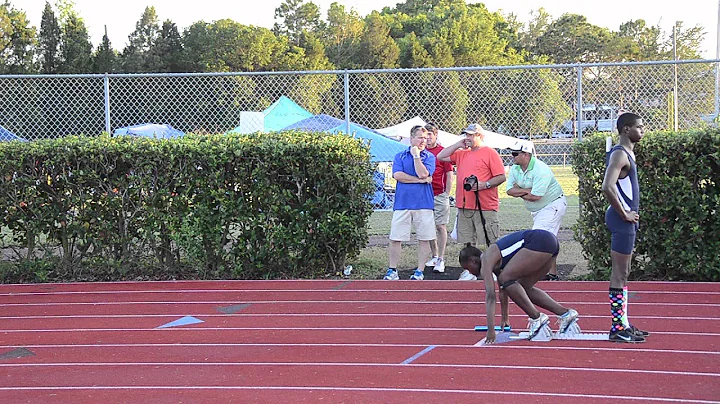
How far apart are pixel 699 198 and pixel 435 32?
5737cm

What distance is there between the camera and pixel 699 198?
363 inches

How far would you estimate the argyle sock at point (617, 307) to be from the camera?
661 centimetres

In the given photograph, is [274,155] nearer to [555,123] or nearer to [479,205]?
[479,205]

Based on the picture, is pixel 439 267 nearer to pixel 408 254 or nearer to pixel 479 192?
pixel 479 192

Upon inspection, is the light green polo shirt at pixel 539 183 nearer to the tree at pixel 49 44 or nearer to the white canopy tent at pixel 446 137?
the white canopy tent at pixel 446 137

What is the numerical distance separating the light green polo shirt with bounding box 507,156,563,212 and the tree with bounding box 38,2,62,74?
143 feet

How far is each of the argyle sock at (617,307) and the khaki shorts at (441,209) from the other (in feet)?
13.6

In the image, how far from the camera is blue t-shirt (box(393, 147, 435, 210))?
10.1 m

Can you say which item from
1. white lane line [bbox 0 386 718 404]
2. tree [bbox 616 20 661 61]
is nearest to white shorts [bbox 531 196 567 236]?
white lane line [bbox 0 386 718 404]

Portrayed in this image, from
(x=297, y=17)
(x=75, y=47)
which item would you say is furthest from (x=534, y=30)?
(x=75, y=47)

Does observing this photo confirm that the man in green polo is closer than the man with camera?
Yes

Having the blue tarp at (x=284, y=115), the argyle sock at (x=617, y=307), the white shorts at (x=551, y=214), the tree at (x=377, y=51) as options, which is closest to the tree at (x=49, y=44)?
the tree at (x=377, y=51)

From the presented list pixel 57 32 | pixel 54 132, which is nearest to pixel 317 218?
pixel 54 132

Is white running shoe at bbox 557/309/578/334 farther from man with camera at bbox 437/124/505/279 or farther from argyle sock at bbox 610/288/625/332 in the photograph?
man with camera at bbox 437/124/505/279
